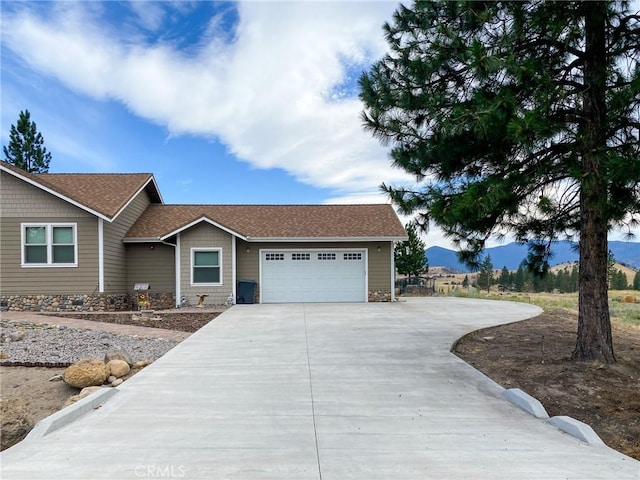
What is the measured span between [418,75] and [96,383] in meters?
6.62

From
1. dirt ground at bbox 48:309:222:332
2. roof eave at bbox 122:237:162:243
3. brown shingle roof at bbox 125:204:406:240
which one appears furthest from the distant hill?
roof eave at bbox 122:237:162:243

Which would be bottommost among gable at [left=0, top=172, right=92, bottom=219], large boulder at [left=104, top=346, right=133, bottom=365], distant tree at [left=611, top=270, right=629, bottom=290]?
distant tree at [left=611, top=270, right=629, bottom=290]

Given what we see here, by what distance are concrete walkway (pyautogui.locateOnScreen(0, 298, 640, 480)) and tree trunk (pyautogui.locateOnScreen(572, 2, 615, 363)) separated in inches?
Answer: 77.1

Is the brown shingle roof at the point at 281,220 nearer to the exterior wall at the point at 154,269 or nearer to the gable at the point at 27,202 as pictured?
the exterior wall at the point at 154,269

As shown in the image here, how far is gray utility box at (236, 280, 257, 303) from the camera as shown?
51.4 feet

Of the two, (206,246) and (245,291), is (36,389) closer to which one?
(206,246)

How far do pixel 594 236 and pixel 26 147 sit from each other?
31.7 metres

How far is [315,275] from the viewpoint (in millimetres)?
16594

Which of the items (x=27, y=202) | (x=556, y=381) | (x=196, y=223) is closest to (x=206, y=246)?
(x=196, y=223)

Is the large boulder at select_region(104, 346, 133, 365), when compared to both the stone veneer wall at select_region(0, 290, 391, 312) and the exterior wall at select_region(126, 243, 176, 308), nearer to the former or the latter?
the stone veneer wall at select_region(0, 290, 391, 312)

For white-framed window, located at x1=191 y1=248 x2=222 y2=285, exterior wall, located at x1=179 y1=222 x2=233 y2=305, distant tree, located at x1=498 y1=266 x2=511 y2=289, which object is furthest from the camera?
distant tree, located at x1=498 y1=266 x2=511 y2=289

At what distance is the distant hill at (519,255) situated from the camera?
25.5 feet

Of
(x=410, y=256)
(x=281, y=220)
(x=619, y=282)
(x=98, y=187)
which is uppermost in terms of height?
(x=98, y=187)

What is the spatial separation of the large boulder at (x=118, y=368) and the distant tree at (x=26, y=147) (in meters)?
26.4
